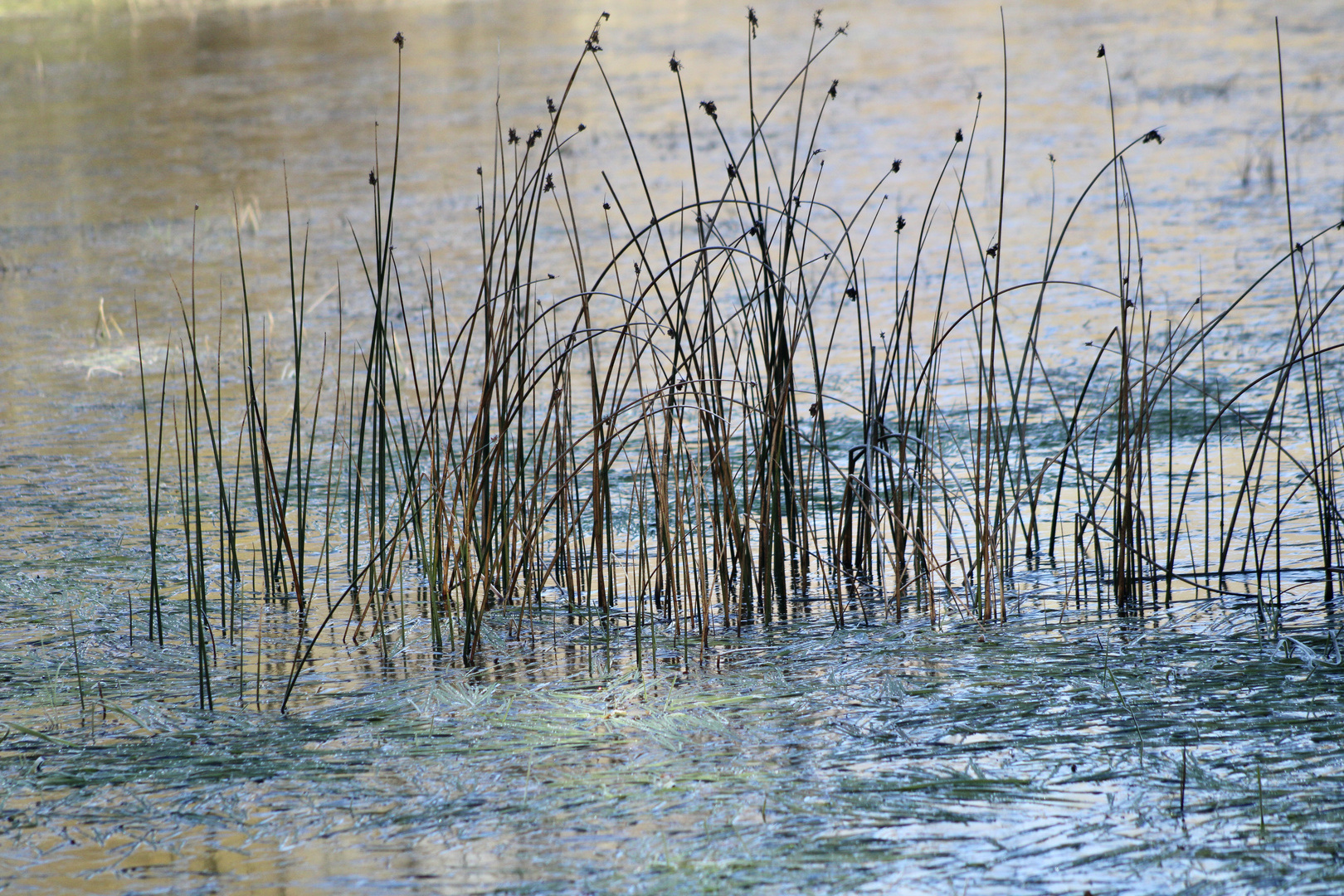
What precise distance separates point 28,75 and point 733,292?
10014 millimetres

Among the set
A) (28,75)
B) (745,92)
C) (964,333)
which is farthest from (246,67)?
(964,333)

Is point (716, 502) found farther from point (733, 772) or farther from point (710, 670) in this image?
point (733, 772)

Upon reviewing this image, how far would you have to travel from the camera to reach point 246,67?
45.1ft

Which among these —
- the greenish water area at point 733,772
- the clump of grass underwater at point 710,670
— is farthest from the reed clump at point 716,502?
the greenish water area at point 733,772

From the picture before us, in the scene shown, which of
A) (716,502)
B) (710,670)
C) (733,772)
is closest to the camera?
(733,772)

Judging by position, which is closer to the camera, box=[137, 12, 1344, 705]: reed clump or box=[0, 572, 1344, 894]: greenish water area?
box=[0, 572, 1344, 894]: greenish water area

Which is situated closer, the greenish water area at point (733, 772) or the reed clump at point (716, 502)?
the greenish water area at point (733, 772)

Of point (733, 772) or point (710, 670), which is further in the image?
point (710, 670)

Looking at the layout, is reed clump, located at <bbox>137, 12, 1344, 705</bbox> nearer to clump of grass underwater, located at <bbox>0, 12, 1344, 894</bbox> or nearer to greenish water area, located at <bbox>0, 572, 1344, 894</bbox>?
clump of grass underwater, located at <bbox>0, 12, 1344, 894</bbox>

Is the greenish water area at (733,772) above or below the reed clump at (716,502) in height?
below

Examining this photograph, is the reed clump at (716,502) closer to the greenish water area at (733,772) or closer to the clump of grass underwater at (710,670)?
the clump of grass underwater at (710,670)

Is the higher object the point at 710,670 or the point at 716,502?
the point at 716,502

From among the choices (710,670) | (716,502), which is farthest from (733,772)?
(716,502)

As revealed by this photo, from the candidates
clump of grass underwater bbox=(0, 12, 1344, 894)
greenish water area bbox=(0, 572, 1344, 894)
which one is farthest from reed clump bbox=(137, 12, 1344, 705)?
greenish water area bbox=(0, 572, 1344, 894)
